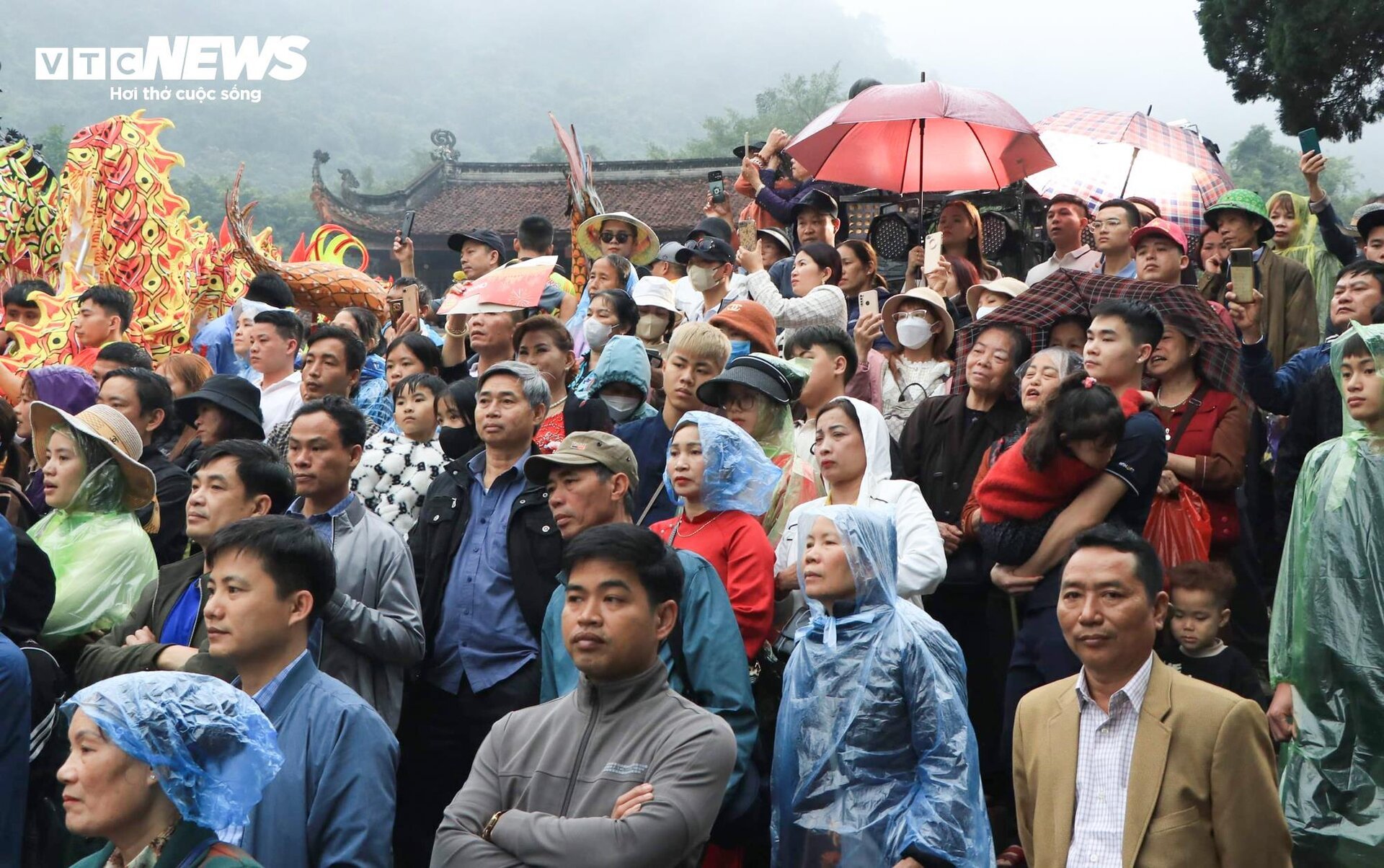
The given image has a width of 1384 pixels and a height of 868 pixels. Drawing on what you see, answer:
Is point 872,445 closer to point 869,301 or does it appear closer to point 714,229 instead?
point 869,301

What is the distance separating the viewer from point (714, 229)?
883 centimetres

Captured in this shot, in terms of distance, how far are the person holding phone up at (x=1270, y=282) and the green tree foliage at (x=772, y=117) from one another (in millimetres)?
35920

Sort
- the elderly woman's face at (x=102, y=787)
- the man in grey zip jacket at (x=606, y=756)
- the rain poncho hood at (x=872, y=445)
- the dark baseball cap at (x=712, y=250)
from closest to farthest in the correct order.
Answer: the elderly woman's face at (x=102, y=787), the man in grey zip jacket at (x=606, y=756), the rain poncho hood at (x=872, y=445), the dark baseball cap at (x=712, y=250)

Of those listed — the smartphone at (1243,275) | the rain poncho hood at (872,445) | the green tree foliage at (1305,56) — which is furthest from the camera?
the green tree foliage at (1305,56)

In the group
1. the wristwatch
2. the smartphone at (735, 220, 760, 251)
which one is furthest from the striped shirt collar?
the smartphone at (735, 220, 760, 251)

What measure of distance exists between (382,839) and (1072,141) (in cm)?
716

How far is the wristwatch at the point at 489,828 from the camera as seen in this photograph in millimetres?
3020

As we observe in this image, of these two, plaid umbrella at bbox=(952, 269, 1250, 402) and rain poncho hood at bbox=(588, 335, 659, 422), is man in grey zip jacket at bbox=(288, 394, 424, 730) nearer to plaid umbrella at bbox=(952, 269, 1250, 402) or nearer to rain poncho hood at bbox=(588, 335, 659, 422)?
rain poncho hood at bbox=(588, 335, 659, 422)

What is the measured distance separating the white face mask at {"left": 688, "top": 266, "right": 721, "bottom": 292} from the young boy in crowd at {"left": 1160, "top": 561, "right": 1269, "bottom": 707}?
3.68 metres

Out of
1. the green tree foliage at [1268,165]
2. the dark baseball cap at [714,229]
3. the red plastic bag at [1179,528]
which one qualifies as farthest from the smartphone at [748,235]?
the green tree foliage at [1268,165]

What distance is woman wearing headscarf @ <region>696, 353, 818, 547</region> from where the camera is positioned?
4941 millimetres

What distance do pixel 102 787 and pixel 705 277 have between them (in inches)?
214

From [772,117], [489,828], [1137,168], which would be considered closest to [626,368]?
[489,828]

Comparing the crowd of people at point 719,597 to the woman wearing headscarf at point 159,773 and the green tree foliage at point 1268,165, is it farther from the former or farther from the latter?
the green tree foliage at point 1268,165
